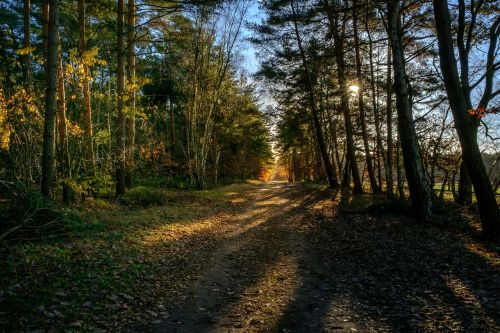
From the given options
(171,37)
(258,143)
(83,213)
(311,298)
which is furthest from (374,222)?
(258,143)

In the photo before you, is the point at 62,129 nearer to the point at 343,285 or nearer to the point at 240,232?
the point at 240,232

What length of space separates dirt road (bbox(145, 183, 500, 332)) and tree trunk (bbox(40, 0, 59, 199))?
4788 mm

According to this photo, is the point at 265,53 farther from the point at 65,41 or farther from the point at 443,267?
the point at 443,267

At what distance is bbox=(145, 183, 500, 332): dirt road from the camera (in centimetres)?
485

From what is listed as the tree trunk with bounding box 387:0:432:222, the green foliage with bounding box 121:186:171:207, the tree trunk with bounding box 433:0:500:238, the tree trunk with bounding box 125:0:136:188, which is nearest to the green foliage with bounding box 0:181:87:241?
the green foliage with bounding box 121:186:171:207

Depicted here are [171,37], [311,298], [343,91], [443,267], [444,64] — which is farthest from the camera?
[343,91]

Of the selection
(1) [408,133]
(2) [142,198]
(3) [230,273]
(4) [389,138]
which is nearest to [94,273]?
(3) [230,273]

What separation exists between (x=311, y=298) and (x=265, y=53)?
65.6 ft

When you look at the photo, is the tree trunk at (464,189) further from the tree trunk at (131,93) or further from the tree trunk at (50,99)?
the tree trunk at (50,99)

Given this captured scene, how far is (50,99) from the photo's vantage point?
8.85 m

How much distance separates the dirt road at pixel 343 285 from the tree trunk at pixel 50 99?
479cm

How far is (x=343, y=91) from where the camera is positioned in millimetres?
18750

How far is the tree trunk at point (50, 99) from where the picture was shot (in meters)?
8.83

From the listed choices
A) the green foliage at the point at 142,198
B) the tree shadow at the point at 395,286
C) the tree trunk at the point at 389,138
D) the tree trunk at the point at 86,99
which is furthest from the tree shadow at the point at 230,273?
the tree trunk at the point at 389,138
